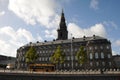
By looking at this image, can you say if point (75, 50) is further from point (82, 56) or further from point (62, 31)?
point (62, 31)

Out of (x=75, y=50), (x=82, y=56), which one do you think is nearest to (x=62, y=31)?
(x=75, y=50)

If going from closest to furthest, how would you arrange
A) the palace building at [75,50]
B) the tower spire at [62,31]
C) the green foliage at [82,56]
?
the green foliage at [82,56]
the palace building at [75,50]
the tower spire at [62,31]

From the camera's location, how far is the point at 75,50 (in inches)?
3969

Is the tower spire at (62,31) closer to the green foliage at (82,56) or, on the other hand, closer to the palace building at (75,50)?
the palace building at (75,50)

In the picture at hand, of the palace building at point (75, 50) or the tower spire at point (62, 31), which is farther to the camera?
the tower spire at point (62, 31)

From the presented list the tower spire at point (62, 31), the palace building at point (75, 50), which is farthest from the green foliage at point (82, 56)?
the tower spire at point (62, 31)

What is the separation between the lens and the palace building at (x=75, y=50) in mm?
89312

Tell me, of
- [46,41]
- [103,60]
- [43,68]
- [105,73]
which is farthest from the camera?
[46,41]

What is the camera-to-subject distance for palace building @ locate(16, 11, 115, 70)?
89.3 meters

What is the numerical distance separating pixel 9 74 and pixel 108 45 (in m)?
53.2

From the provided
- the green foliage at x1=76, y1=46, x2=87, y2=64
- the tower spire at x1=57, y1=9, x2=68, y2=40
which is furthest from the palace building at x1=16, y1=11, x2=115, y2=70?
the green foliage at x1=76, y1=46, x2=87, y2=64

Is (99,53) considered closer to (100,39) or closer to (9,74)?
(100,39)

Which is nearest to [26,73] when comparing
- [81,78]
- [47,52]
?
[81,78]

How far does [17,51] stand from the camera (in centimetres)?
12575
